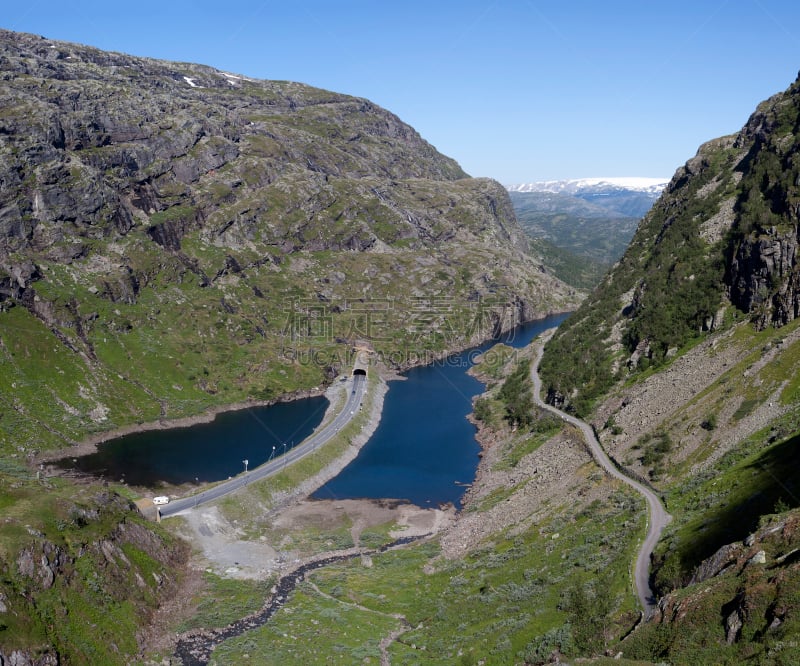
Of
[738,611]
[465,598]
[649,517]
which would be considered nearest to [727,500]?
[649,517]

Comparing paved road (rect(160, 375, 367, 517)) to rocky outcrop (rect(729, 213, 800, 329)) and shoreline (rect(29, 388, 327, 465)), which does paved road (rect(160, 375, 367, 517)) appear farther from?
rocky outcrop (rect(729, 213, 800, 329))

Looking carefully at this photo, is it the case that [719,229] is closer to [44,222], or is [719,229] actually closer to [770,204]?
[770,204]

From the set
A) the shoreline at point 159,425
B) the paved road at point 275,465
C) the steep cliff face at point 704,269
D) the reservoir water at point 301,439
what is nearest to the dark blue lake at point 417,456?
the reservoir water at point 301,439

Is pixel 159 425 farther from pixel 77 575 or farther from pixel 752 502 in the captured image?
pixel 752 502

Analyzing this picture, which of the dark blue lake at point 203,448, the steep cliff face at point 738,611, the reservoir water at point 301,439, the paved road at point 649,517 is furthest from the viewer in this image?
the dark blue lake at point 203,448

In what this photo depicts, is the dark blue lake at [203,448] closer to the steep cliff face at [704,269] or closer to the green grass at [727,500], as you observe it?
the steep cliff face at [704,269]
